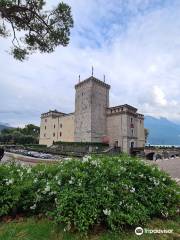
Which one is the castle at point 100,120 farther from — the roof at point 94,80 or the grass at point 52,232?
the grass at point 52,232

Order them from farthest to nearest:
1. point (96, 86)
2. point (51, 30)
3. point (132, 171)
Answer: point (96, 86) < point (51, 30) < point (132, 171)

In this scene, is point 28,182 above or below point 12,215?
above

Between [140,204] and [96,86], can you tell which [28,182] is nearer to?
[140,204]

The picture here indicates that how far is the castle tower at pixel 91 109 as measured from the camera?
42656mm

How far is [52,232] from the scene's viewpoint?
288 cm

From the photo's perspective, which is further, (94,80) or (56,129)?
(56,129)

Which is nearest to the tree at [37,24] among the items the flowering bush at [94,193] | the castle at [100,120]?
the flowering bush at [94,193]

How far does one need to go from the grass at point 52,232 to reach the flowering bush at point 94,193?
0.11 m

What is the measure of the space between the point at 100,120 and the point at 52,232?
41.6 m

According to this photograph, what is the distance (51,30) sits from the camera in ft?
24.6

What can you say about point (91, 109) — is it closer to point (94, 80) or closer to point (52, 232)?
point (94, 80)

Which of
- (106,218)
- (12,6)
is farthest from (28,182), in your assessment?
(12,6)

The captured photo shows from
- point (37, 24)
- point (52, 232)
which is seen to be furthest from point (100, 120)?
point (52, 232)

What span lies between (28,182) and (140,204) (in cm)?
182
